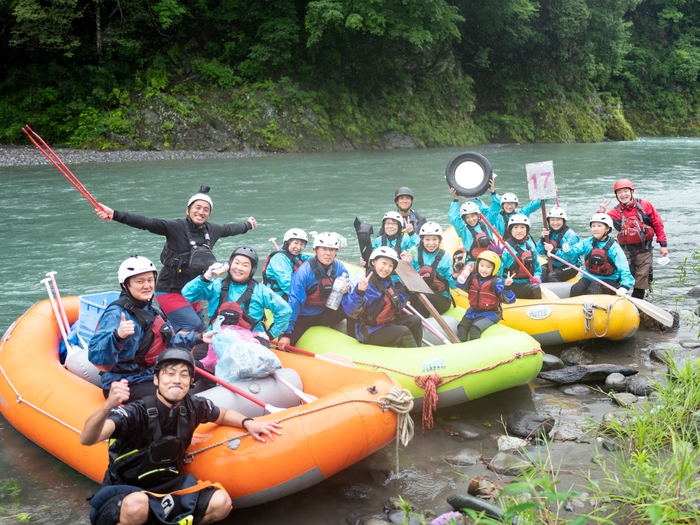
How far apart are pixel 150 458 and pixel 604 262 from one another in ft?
16.1

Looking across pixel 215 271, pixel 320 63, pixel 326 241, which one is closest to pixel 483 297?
pixel 326 241

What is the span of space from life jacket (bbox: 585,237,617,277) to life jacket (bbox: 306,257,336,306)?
2822mm

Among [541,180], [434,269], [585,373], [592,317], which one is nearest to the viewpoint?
[585,373]

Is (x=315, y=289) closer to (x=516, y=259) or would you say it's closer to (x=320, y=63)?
(x=516, y=259)

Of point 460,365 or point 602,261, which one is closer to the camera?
point 460,365

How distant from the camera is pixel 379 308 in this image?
191 inches

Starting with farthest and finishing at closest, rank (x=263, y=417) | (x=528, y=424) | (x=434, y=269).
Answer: (x=434, y=269) → (x=528, y=424) → (x=263, y=417)

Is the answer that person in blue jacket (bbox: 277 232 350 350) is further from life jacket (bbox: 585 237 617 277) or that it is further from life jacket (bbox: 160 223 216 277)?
life jacket (bbox: 585 237 617 277)

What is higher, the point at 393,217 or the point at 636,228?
the point at 393,217

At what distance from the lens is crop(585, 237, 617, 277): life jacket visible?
20.5ft

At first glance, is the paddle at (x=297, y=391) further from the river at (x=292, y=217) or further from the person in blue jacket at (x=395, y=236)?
the person in blue jacket at (x=395, y=236)

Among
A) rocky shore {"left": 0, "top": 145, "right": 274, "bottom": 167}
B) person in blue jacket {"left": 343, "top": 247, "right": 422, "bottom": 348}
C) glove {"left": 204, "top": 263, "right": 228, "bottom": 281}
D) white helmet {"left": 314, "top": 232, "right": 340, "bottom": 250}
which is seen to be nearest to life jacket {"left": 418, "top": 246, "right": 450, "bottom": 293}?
person in blue jacket {"left": 343, "top": 247, "right": 422, "bottom": 348}

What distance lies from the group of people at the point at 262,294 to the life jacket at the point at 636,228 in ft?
0.05

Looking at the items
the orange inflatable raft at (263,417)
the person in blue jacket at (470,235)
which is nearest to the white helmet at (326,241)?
the orange inflatable raft at (263,417)
